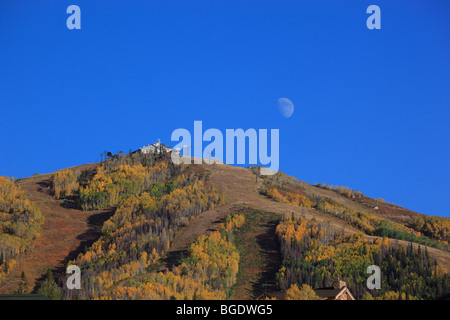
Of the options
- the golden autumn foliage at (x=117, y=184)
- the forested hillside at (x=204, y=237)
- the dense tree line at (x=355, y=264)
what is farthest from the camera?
the golden autumn foliage at (x=117, y=184)

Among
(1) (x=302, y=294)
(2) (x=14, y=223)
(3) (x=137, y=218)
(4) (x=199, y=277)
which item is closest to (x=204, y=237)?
(4) (x=199, y=277)

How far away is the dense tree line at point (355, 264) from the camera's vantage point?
49875 millimetres

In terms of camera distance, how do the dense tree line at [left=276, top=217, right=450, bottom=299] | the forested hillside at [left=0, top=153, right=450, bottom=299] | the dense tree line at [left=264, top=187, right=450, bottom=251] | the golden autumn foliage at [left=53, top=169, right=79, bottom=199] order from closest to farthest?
the dense tree line at [left=276, top=217, right=450, bottom=299]
the forested hillside at [left=0, top=153, right=450, bottom=299]
the dense tree line at [left=264, top=187, right=450, bottom=251]
the golden autumn foliage at [left=53, top=169, right=79, bottom=199]

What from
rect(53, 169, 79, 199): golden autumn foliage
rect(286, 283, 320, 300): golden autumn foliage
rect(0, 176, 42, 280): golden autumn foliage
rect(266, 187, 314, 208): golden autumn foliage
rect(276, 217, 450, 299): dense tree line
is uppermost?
rect(53, 169, 79, 199): golden autumn foliage

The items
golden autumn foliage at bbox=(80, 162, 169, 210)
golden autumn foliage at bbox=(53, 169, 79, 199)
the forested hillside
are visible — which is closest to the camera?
the forested hillside

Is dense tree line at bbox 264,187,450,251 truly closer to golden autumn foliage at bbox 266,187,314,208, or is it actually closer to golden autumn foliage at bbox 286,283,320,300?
golden autumn foliage at bbox 266,187,314,208

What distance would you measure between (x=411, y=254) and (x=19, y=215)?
54.4m

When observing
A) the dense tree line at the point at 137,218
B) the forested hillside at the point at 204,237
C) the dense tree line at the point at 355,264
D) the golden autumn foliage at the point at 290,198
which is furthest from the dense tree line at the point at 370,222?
the dense tree line at the point at 137,218

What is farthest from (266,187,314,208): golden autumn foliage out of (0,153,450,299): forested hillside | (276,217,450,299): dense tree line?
(276,217,450,299): dense tree line

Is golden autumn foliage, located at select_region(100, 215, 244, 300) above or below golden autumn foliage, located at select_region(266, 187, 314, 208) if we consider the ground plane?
below

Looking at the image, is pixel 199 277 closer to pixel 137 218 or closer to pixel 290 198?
pixel 137 218

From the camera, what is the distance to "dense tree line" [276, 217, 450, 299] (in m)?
49.9

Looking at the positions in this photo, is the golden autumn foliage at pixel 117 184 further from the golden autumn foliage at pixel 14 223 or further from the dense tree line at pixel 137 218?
the golden autumn foliage at pixel 14 223

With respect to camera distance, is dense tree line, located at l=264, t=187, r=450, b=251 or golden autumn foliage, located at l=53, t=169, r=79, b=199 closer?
dense tree line, located at l=264, t=187, r=450, b=251
